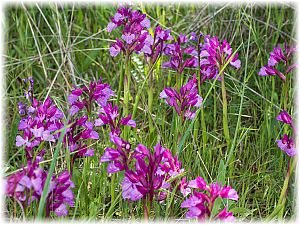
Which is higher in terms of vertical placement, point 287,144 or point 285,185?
point 287,144

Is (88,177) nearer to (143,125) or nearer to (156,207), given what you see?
(156,207)

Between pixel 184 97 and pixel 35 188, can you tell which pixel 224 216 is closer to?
pixel 35 188

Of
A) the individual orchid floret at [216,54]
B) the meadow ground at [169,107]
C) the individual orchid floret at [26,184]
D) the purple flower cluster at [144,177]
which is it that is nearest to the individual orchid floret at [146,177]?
the purple flower cluster at [144,177]

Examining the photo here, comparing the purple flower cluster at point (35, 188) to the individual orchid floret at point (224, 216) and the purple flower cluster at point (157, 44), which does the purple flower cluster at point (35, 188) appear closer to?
the individual orchid floret at point (224, 216)

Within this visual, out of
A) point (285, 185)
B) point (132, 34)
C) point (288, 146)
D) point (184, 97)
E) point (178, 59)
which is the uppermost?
point (132, 34)

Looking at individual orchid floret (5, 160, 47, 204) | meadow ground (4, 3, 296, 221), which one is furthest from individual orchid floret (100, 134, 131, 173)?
individual orchid floret (5, 160, 47, 204)

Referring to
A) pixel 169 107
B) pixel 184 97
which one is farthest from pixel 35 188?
pixel 169 107

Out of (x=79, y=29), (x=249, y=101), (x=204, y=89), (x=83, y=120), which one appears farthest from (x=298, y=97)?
(x=79, y=29)
